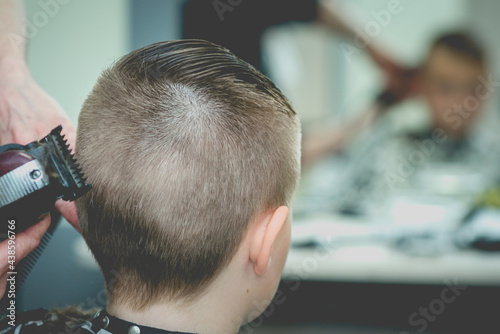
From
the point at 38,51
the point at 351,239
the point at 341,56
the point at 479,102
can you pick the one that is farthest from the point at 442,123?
the point at 38,51

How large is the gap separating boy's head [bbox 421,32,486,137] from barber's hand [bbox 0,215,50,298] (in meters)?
2.10

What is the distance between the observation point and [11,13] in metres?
0.81

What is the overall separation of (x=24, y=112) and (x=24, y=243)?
10.0 inches

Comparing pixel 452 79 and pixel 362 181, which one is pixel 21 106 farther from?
pixel 452 79


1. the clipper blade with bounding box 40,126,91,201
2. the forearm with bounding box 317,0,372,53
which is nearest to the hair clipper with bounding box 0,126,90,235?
the clipper blade with bounding box 40,126,91,201

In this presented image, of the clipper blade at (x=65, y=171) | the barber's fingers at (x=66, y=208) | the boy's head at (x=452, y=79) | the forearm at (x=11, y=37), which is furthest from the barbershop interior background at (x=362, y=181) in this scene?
the clipper blade at (x=65, y=171)

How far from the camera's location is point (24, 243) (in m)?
0.55

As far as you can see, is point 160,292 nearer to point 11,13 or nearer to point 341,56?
point 11,13

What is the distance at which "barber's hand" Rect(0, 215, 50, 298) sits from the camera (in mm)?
533

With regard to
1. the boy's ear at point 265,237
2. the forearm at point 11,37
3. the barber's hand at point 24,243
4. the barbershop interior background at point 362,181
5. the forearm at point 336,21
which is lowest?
the barbershop interior background at point 362,181

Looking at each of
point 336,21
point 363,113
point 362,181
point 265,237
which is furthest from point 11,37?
point 363,113

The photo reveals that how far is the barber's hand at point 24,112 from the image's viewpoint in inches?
28.0

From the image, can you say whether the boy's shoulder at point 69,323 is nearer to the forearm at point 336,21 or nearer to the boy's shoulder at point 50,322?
the boy's shoulder at point 50,322

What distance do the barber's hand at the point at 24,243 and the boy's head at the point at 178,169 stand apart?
0.05 meters
